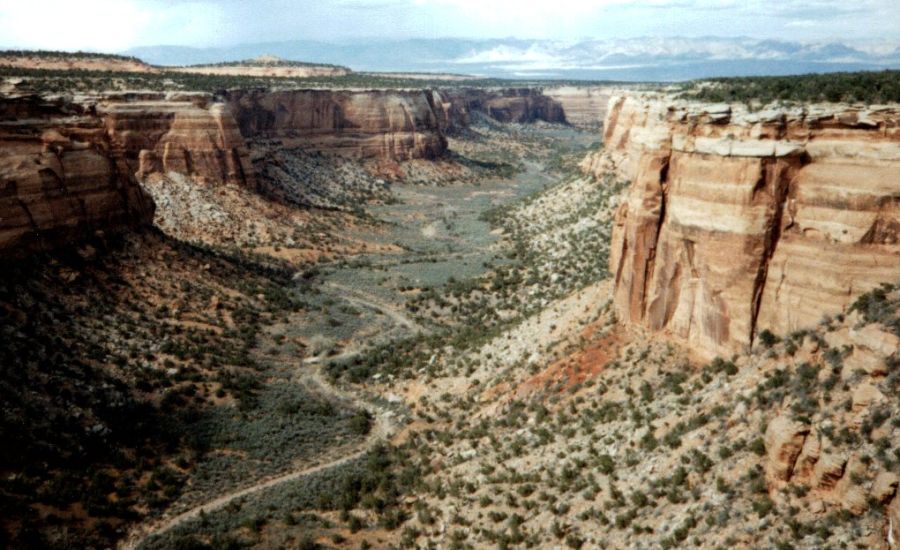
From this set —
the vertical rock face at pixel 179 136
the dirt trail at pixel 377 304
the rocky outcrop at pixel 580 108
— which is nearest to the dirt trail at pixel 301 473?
the dirt trail at pixel 377 304

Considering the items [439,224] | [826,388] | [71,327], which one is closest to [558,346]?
[826,388]

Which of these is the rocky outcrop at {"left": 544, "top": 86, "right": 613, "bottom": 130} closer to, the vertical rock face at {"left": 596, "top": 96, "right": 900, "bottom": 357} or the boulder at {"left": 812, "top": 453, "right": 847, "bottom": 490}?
the vertical rock face at {"left": 596, "top": 96, "right": 900, "bottom": 357}

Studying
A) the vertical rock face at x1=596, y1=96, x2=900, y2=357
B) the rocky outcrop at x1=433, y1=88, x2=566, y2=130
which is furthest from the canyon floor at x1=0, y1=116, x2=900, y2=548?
the rocky outcrop at x1=433, y1=88, x2=566, y2=130

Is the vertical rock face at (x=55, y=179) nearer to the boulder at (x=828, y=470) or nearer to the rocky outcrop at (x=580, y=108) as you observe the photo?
the boulder at (x=828, y=470)

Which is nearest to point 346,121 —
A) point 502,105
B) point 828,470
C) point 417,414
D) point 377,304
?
point 377,304

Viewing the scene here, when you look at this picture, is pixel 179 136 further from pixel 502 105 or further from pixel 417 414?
pixel 502 105

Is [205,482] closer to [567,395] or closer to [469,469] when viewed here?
[469,469]
